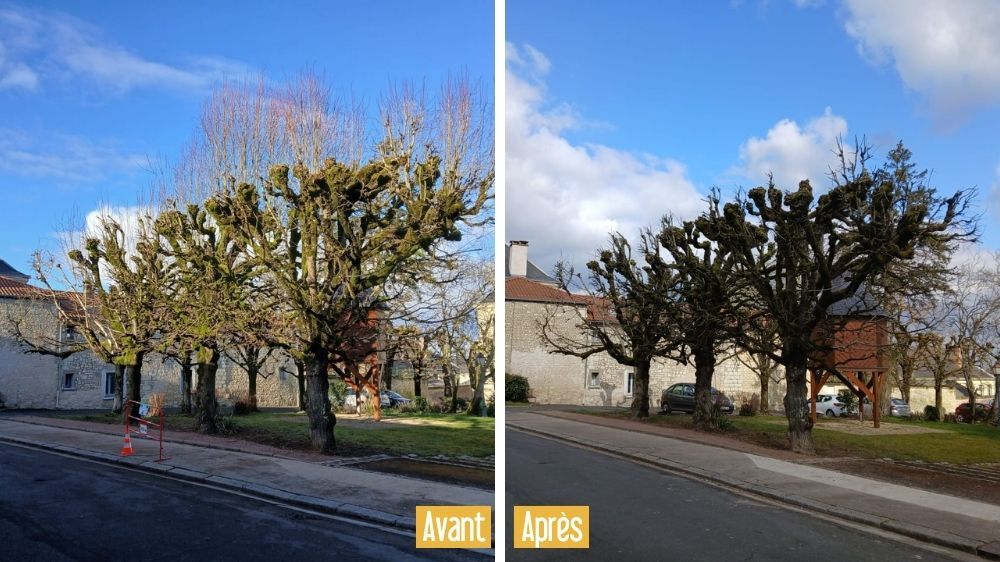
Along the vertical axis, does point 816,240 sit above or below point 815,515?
above

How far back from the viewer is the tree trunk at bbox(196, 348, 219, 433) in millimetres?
13211

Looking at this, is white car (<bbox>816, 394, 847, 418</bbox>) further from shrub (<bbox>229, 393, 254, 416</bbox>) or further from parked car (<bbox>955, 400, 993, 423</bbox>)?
shrub (<bbox>229, 393, 254, 416</bbox>)

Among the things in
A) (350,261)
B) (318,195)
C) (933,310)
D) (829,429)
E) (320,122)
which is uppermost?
(320,122)

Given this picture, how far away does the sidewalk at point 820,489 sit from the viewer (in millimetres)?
5539

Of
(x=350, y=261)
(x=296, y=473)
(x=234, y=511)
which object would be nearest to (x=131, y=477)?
(x=296, y=473)

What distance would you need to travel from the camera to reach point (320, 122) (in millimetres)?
10453

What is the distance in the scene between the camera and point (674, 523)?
5566mm

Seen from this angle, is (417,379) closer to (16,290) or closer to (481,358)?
(481,358)

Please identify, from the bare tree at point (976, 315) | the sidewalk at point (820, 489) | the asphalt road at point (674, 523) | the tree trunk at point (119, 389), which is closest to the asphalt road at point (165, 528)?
the asphalt road at point (674, 523)

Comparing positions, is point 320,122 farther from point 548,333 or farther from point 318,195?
point 548,333

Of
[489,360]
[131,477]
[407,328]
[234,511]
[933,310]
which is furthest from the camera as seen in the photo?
[489,360]

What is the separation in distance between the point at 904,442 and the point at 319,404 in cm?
1047

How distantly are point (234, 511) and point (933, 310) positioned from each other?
32.8 feet

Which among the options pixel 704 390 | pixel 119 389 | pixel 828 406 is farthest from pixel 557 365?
pixel 119 389
